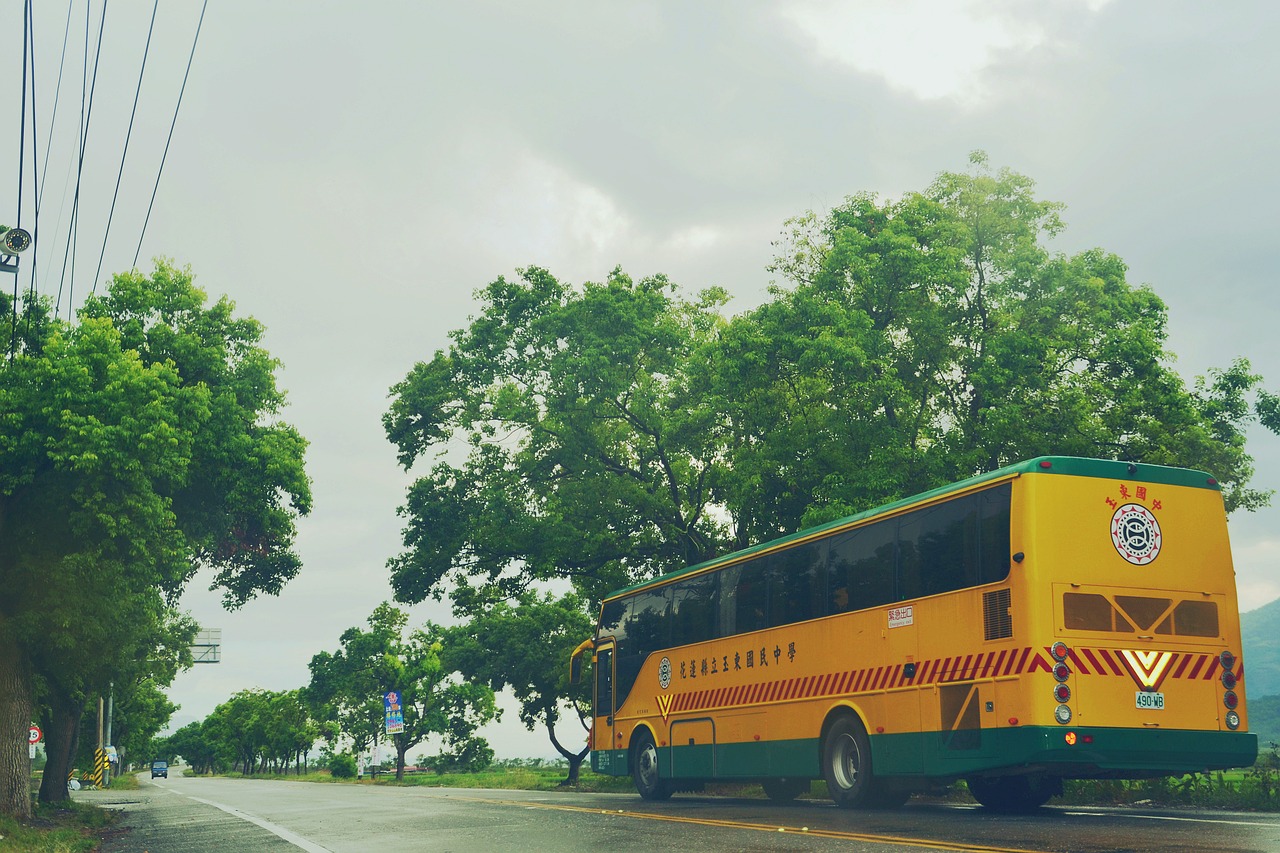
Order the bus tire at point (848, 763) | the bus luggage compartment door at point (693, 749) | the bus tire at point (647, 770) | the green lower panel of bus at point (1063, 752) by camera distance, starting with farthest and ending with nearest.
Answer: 1. the bus tire at point (647, 770)
2. the bus luggage compartment door at point (693, 749)
3. the bus tire at point (848, 763)
4. the green lower panel of bus at point (1063, 752)

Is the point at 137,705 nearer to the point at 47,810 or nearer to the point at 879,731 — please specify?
the point at 47,810

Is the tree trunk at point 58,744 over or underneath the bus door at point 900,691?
underneath

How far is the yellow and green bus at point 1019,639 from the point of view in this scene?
1297cm

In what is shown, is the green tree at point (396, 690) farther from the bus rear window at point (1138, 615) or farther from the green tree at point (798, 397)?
the bus rear window at point (1138, 615)

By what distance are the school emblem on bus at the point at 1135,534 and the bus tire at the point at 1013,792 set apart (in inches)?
130

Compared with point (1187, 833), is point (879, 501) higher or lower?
higher

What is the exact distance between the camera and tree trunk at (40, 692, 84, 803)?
98.5 feet

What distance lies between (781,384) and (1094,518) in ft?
52.0

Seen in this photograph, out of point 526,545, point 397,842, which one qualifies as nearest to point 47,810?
point 526,545

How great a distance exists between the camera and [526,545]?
32.5 meters

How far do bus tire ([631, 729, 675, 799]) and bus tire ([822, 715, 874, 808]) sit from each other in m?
6.01

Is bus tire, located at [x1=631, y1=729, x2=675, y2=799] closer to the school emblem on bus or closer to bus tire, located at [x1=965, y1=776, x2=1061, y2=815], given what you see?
bus tire, located at [x1=965, y1=776, x2=1061, y2=815]

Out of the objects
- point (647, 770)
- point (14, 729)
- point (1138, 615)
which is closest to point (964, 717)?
point (1138, 615)

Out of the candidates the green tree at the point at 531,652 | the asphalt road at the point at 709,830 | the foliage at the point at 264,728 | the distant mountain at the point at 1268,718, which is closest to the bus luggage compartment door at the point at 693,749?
the asphalt road at the point at 709,830
